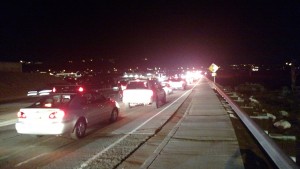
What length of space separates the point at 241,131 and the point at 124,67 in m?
145

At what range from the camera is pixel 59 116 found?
11867mm

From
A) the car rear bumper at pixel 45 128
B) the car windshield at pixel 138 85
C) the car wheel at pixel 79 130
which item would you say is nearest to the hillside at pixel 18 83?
the car windshield at pixel 138 85

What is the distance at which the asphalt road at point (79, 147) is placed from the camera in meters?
9.14

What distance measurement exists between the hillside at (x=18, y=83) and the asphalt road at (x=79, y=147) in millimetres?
27099

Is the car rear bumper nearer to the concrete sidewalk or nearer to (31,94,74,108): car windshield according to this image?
(31,94,74,108): car windshield

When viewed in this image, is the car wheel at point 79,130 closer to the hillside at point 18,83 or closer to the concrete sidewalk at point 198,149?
the concrete sidewalk at point 198,149

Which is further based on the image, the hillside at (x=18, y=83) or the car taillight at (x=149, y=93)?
the hillside at (x=18, y=83)

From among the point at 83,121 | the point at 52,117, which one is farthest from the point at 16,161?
the point at 83,121

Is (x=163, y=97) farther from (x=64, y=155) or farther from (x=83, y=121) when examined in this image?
(x=64, y=155)

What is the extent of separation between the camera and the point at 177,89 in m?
48.6

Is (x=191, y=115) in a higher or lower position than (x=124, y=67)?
lower

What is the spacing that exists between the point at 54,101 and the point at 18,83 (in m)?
Result: 39.9

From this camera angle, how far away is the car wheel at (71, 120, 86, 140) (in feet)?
40.6

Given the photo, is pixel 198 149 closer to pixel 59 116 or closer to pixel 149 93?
pixel 59 116
